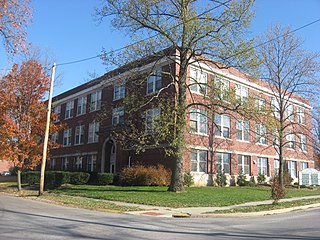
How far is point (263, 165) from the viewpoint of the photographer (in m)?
38.2

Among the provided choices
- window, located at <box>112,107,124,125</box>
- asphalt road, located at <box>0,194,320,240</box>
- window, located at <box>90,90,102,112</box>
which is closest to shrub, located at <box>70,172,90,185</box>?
window, located at <box>112,107,124,125</box>

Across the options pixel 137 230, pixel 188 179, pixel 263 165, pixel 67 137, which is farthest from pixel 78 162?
pixel 137 230

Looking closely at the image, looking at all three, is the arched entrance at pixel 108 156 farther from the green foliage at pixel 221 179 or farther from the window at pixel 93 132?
the green foliage at pixel 221 179

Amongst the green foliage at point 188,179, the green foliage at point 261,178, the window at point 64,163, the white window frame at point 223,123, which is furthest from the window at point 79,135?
the green foliage at point 261,178

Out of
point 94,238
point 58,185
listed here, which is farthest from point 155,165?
point 94,238

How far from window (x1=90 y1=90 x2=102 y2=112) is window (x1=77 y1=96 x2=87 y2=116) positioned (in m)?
2.05

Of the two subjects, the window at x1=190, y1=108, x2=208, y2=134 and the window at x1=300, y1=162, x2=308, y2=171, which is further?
the window at x1=300, y1=162, x2=308, y2=171

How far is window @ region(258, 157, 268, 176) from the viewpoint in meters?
37.6

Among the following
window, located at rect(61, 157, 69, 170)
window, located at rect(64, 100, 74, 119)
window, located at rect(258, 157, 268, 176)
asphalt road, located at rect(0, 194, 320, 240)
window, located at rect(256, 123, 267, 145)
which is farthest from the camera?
window, located at rect(64, 100, 74, 119)

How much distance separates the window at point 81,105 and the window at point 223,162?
18.9m

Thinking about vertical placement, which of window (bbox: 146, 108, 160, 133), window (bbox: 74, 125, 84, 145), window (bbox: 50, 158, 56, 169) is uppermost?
window (bbox: 74, 125, 84, 145)

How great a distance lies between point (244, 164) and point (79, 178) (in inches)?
642

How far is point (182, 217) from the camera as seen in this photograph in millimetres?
13500

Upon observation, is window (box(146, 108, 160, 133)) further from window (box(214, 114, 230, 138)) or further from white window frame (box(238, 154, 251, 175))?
white window frame (box(238, 154, 251, 175))
